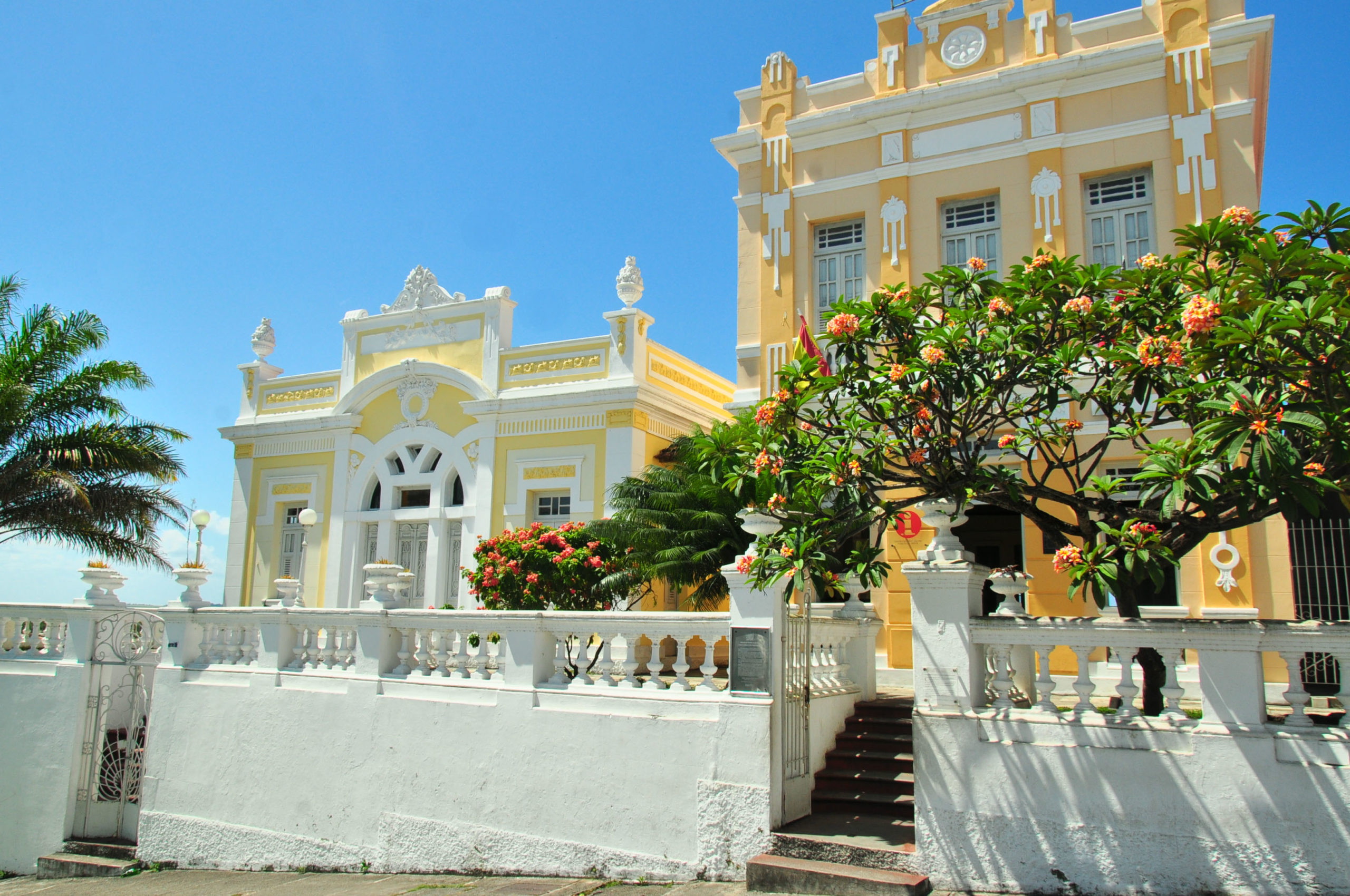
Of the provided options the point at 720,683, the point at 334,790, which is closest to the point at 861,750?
the point at 720,683

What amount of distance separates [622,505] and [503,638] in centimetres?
537

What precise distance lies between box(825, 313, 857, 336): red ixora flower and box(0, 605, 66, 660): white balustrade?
10.5 meters

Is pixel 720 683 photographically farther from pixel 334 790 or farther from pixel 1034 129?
pixel 1034 129

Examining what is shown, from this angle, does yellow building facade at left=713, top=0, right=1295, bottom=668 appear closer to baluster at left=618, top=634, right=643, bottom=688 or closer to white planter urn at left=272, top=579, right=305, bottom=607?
baluster at left=618, top=634, right=643, bottom=688

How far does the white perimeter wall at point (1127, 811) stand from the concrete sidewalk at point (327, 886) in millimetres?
1677

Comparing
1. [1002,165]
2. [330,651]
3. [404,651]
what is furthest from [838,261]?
[330,651]

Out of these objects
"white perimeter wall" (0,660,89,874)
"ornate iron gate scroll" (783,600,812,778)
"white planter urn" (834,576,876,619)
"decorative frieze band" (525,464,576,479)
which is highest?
"decorative frieze band" (525,464,576,479)

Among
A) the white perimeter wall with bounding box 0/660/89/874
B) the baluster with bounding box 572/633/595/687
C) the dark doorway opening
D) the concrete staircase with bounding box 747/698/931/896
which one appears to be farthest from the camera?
the dark doorway opening

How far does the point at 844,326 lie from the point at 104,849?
34.3 ft

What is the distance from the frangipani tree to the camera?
5453 millimetres

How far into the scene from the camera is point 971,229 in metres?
13.8

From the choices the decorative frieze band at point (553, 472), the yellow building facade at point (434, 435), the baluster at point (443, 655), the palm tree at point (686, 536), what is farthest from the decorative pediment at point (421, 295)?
the baluster at point (443, 655)

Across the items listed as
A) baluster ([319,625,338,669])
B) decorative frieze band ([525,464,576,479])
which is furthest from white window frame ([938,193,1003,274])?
baluster ([319,625,338,669])

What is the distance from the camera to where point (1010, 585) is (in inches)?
286
